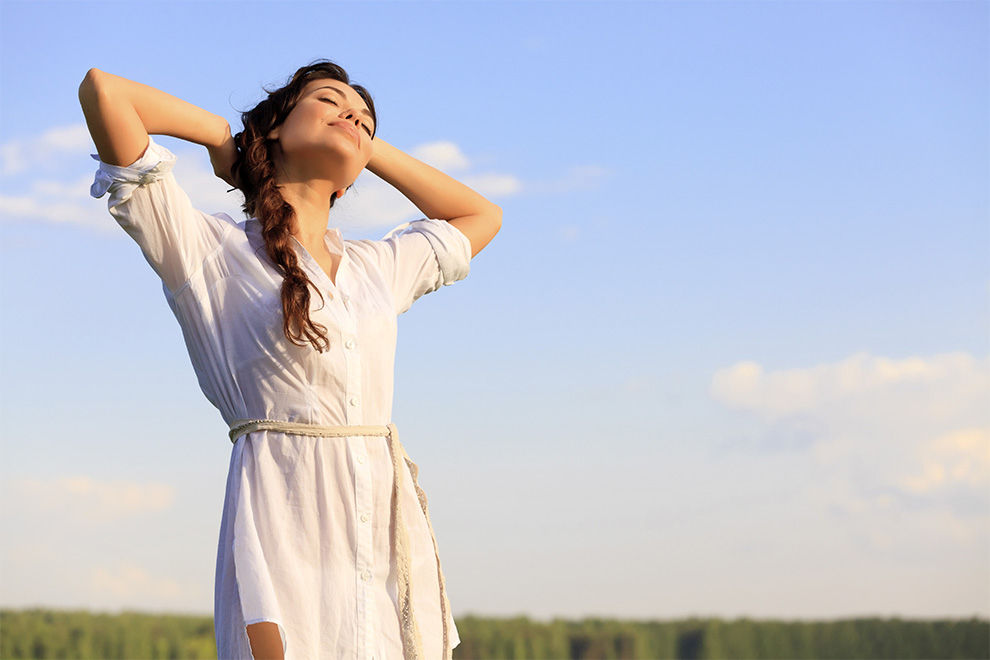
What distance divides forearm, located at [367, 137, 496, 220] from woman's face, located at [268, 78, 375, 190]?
224 millimetres

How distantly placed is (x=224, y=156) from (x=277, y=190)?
0.17 meters

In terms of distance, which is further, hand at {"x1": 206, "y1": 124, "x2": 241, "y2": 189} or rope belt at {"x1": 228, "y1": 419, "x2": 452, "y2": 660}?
hand at {"x1": 206, "y1": 124, "x2": 241, "y2": 189}

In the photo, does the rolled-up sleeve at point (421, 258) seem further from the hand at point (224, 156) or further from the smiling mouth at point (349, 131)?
the hand at point (224, 156)

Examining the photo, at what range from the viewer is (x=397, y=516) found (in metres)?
2.41

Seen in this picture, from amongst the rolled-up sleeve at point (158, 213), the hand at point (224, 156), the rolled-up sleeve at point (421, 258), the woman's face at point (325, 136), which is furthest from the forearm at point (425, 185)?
the rolled-up sleeve at point (158, 213)

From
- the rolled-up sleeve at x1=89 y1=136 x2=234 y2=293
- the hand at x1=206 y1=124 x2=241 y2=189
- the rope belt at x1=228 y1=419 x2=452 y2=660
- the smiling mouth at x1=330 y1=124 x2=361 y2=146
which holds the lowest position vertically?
the rope belt at x1=228 y1=419 x2=452 y2=660

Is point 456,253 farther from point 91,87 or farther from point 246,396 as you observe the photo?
point 91,87

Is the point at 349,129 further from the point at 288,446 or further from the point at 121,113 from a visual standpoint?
the point at 288,446

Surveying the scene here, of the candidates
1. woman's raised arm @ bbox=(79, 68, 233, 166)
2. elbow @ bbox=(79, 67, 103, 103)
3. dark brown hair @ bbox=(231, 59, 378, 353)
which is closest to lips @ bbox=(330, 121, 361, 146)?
dark brown hair @ bbox=(231, 59, 378, 353)

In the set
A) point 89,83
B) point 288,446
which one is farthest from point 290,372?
point 89,83

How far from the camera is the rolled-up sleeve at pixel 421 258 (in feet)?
9.07

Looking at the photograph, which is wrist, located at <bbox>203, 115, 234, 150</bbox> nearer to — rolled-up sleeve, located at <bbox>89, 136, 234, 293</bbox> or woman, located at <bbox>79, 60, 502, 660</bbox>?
woman, located at <bbox>79, 60, 502, 660</bbox>

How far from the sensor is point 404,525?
243cm

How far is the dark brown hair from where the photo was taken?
2.31m
